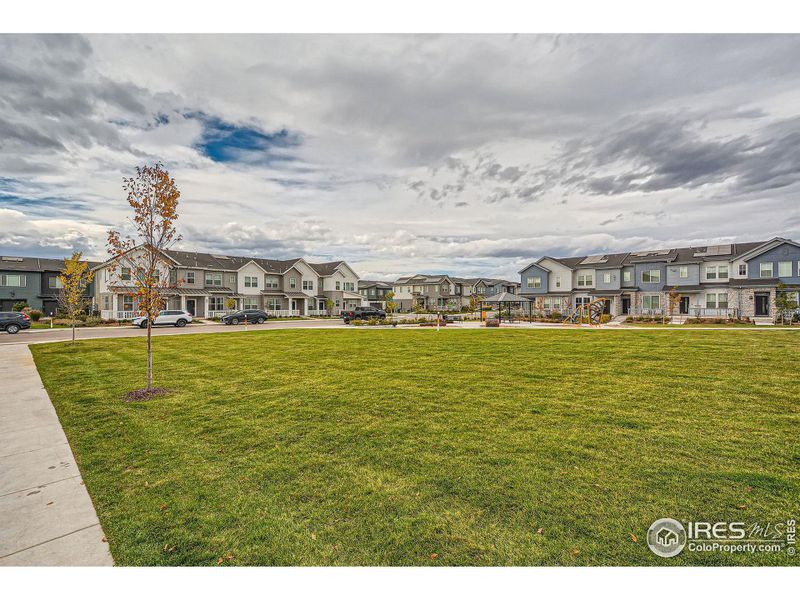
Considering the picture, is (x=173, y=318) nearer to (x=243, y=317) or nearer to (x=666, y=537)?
(x=243, y=317)

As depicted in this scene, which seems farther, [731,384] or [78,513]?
[731,384]

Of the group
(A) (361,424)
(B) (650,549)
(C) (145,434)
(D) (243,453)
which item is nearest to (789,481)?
(B) (650,549)

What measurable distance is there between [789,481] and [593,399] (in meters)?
3.52

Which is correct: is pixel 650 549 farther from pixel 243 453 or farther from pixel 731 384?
pixel 731 384

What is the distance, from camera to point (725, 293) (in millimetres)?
36969

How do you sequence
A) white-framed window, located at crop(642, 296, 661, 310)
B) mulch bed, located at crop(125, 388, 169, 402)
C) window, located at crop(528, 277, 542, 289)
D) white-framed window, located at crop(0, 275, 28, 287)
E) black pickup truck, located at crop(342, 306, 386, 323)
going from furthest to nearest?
window, located at crop(528, 277, 542, 289) < white-framed window, located at crop(0, 275, 28, 287) < white-framed window, located at crop(642, 296, 661, 310) < black pickup truck, located at crop(342, 306, 386, 323) < mulch bed, located at crop(125, 388, 169, 402)

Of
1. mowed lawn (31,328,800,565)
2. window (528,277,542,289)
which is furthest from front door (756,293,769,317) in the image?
mowed lawn (31,328,800,565)

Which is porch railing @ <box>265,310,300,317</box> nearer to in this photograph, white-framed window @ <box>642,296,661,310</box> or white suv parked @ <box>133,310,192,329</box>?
white suv parked @ <box>133,310,192,329</box>

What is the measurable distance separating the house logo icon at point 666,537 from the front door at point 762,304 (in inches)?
1716

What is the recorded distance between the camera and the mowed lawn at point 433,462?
3.43 metres

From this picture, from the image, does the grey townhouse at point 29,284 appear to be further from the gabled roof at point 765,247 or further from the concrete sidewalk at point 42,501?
the gabled roof at point 765,247

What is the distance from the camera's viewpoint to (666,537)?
11.6 feet

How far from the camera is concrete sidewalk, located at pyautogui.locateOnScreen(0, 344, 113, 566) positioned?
340 centimetres

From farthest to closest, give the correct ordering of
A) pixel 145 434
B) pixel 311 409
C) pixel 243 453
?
1. pixel 311 409
2. pixel 145 434
3. pixel 243 453
